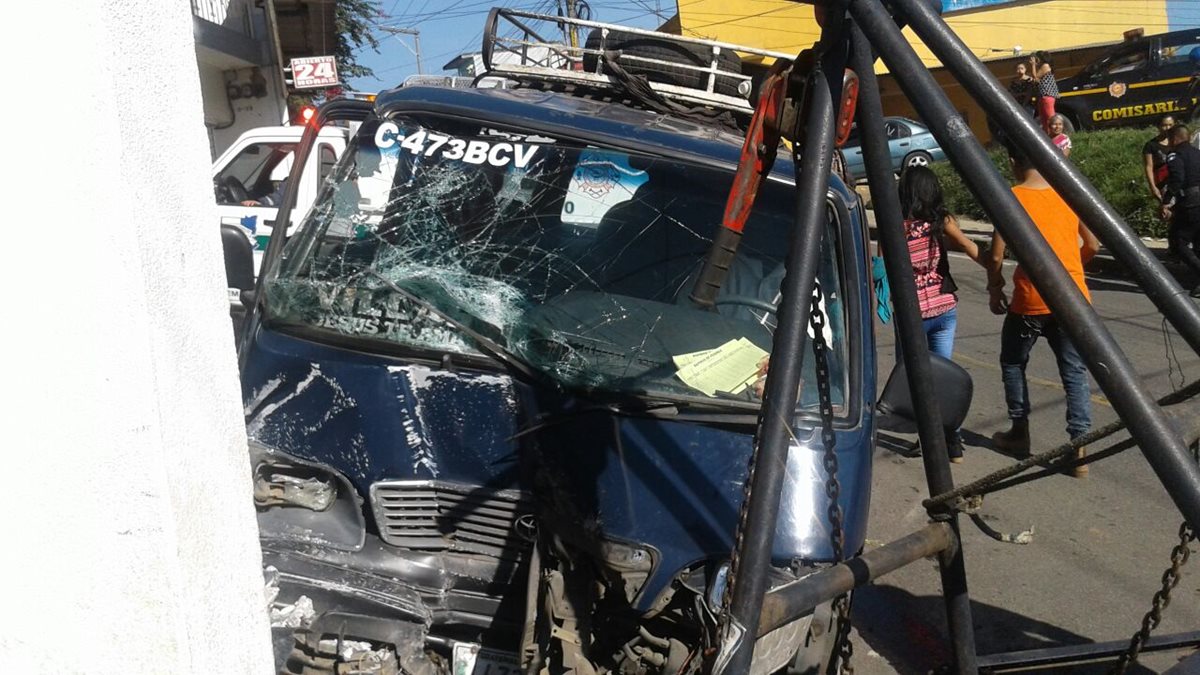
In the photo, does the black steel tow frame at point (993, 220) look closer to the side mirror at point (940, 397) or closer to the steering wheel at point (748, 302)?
the side mirror at point (940, 397)

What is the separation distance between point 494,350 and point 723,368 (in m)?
0.67

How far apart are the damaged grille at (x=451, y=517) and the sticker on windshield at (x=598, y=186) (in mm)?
1025

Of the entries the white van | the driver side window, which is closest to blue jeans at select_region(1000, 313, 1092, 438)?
the white van

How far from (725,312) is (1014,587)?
241 cm

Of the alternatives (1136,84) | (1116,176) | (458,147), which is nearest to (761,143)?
(458,147)

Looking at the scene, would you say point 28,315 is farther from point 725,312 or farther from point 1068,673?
point 1068,673

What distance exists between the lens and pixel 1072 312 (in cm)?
168

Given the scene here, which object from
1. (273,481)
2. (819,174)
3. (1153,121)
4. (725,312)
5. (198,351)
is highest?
(819,174)

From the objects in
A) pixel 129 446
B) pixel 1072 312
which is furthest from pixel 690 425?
pixel 129 446

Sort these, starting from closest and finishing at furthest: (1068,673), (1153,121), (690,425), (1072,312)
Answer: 1. (1072,312)
2. (690,425)
3. (1068,673)
4. (1153,121)

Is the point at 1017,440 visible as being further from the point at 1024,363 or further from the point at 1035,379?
the point at 1035,379

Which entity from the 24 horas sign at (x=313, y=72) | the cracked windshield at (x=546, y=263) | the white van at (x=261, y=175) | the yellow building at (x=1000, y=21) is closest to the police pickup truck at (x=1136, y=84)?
the yellow building at (x=1000, y=21)

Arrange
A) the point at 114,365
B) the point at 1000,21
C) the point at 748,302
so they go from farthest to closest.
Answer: the point at 1000,21 → the point at 748,302 → the point at 114,365

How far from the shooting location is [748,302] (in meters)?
3.29
